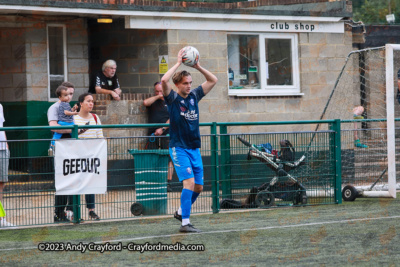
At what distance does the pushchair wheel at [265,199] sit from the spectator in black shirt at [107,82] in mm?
4530

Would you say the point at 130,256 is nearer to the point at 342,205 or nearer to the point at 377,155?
the point at 342,205

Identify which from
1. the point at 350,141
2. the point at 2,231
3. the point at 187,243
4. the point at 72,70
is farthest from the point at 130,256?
the point at 72,70

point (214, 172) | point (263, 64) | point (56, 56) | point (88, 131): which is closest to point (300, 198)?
point (214, 172)

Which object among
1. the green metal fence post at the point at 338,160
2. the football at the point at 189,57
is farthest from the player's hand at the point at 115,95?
the football at the point at 189,57

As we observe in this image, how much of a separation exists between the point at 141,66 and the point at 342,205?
6261mm

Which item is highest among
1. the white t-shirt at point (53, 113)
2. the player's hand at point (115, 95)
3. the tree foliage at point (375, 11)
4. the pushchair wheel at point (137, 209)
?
the tree foliage at point (375, 11)

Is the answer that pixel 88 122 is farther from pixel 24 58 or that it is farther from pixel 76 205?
pixel 24 58

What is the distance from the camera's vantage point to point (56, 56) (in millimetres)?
16000

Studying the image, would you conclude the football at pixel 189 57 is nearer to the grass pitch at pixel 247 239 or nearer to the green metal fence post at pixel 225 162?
the grass pitch at pixel 247 239

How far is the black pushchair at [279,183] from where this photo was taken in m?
11.8

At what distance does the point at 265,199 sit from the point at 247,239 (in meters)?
3.49

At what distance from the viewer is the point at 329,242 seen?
8047 mm

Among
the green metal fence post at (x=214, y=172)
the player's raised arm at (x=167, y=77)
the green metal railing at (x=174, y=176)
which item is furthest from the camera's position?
the green metal fence post at (x=214, y=172)

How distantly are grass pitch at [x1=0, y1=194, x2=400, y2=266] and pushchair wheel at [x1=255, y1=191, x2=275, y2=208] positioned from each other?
0.68 feet
